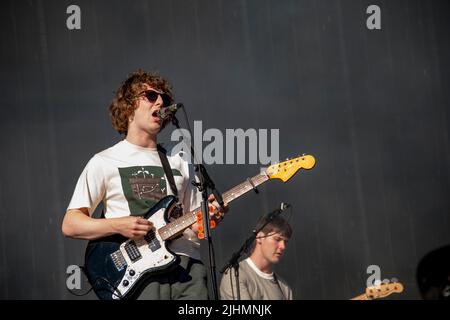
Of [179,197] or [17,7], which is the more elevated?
[17,7]

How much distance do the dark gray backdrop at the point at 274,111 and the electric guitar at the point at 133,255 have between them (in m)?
2.91

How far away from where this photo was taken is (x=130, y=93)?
4172mm

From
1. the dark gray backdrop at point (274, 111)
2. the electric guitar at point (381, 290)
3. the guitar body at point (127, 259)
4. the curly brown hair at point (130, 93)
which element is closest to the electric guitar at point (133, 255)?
the guitar body at point (127, 259)

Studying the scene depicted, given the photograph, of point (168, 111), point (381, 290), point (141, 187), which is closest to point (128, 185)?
point (141, 187)

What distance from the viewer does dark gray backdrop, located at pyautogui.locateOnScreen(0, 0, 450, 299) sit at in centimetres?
659

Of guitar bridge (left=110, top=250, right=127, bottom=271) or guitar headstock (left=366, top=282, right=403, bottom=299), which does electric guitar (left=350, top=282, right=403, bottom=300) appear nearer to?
guitar headstock (left=366, top=282, right=403, bottom=299)

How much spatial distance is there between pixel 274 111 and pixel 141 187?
337cm

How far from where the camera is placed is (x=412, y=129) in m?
7.27

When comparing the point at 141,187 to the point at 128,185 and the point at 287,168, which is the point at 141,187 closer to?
the point at 128,185

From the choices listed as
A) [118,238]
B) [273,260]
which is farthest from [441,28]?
[118,238]

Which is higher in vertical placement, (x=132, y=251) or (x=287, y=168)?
(x=287, y=168)

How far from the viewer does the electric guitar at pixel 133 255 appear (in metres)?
3.76
